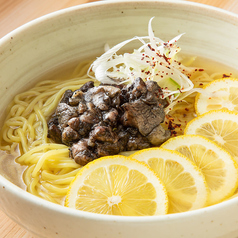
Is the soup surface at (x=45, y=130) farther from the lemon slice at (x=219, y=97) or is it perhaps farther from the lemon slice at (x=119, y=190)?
the lemon slice at (x=119, y=190)

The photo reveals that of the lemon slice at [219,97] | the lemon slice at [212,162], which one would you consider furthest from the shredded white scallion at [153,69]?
the lemon slice at [212,162]

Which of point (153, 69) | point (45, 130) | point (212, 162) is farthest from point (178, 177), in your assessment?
point (45, 130)

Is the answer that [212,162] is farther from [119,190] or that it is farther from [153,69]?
[153,69]

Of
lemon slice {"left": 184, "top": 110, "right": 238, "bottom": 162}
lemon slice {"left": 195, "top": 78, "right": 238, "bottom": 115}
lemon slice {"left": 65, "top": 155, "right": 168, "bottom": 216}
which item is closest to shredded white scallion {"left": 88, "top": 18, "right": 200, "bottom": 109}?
lemon slice {"left": 195, "top": 78, "right": 238, "bottom": 115}

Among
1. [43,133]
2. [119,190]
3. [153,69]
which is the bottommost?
[119,190]

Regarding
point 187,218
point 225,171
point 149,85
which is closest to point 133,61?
point 149,85
